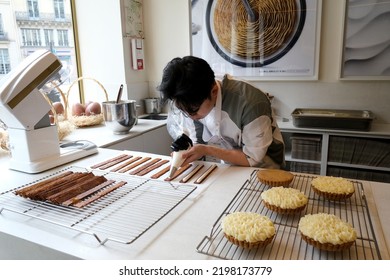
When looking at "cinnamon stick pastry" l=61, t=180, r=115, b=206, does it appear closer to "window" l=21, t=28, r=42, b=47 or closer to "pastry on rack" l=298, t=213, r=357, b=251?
"pastry on rack" l=298, t=213, r=357, b=251

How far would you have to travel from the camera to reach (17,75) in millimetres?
1343

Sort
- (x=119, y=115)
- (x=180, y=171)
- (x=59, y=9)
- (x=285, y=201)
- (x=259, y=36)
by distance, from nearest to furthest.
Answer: (x=285, y=201) → (x=180, y=171) → (x=119, y=115) → (x=259, y=36) → (x=59, y=9)

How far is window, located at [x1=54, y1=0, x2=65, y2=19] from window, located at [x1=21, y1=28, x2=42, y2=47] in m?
0.28

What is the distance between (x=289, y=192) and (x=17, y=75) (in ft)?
3.97

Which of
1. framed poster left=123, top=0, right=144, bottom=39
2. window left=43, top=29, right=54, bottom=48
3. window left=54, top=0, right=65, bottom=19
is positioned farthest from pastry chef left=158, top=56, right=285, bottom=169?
window left=54, top=0, right=65, bottom=19

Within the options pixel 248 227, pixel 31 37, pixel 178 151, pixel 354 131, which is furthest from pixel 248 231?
pixel 31 37

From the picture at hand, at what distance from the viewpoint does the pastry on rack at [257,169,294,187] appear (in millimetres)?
1100

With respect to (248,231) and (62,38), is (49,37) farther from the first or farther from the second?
(248,231)

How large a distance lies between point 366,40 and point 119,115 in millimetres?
1890

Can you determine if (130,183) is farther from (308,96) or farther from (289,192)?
(308,96)

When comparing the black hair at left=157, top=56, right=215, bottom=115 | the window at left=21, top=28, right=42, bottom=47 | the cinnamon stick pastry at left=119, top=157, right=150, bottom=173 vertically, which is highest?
the window at left=21, top=28, right=42, bottom=47

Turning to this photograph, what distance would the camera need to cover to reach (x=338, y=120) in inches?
87.4

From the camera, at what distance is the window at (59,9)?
8.79 ft

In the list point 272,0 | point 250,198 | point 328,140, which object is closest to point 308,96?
point 328,140
